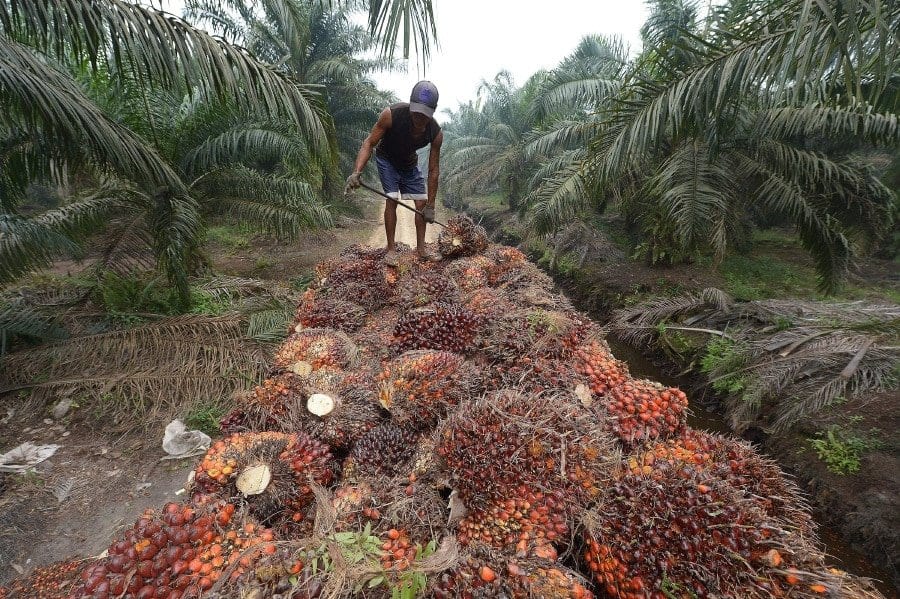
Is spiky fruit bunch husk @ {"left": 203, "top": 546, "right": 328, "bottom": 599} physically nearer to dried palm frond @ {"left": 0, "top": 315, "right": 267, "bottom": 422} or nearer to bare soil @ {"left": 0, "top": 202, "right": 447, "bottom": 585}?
bare soil @ {"left": 0, "top": 202, "right": 447, "bottom": 585}

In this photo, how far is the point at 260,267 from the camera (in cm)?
801

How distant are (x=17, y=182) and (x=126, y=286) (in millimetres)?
1347

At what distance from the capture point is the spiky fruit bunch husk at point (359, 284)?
325 cm

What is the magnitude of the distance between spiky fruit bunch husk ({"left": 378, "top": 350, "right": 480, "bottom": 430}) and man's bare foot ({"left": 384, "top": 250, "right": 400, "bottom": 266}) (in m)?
1.87

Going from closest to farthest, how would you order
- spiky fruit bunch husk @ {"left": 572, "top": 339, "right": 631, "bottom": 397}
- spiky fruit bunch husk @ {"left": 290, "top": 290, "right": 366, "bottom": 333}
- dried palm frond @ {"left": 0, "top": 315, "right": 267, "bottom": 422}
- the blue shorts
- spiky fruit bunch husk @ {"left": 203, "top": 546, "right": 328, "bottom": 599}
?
1. spiky fruit bunch husk @ {"left": 203, "top": 546, "right": 328, "bottom": 599}
2. spiky fruit bunch husk @ {"left": 572, "top": 339, "right": 631, "bottom": 397}
3. spiky fruit bunch husk @ {"left": 290, "top": 290, "right": 366, "bottom": 333}
4. dried palm frond @ {"left": 0, "top": 315, "right": 267, "bottom": 422}
5. the blue shorts

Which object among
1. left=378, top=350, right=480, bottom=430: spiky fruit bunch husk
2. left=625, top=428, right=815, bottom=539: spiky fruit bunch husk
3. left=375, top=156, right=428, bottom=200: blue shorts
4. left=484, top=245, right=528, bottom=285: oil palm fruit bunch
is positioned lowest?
left=378, top=350, right=480, bottom=430: spiky fruit bunch husk

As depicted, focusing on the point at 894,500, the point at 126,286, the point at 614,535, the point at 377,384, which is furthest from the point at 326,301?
the point at 894,500

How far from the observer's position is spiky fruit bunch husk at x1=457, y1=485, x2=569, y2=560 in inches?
49.3

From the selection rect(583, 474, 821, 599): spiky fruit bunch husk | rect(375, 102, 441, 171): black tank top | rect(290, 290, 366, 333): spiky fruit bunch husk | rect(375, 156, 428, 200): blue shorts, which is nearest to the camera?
rect(583, 474, 821, 599): spiky fruit bunch husk

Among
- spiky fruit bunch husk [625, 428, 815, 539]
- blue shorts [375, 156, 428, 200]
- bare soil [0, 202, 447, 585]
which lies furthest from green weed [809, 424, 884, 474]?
bare soil [0, 202, 447, 585]

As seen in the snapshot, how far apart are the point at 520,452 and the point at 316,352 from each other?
4.73 ft

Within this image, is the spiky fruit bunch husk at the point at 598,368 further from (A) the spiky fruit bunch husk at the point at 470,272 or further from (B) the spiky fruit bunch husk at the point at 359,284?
(B) the spiky fruit bunch husk at the point at 359,284

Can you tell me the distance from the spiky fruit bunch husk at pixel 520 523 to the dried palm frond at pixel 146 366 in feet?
9.28

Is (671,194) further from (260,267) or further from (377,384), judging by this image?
(260,267)
